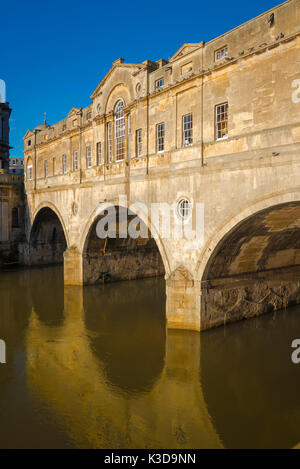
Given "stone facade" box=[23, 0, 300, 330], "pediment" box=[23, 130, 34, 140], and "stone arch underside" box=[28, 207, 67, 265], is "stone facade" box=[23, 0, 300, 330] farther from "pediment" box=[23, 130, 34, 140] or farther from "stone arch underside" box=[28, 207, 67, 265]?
"pediment" box=[23, 130, 34, 140]

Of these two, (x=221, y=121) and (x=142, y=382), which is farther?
(x=221, y=121)

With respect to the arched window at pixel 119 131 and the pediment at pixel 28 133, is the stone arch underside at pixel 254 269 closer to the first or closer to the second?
the arched window at pixel 119 131

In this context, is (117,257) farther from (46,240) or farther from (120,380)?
(120,380)

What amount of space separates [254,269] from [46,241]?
2074cm

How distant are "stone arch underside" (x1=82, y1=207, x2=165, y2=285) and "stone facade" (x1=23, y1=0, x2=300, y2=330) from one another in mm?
1621

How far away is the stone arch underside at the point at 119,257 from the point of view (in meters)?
21.9

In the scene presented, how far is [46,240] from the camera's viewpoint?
3077 cm

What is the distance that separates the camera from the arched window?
1882cm

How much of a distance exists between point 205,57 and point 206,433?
12106mm

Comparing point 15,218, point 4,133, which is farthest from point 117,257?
point 4,133

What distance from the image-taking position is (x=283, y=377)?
34.4 ft

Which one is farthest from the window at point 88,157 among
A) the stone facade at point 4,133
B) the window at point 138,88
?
the stone facade at point 4,133

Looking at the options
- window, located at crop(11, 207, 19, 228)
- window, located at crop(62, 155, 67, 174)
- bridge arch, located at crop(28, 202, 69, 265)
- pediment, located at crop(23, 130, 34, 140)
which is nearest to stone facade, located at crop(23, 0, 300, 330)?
window, located at crop(62, 155, 67, 174)

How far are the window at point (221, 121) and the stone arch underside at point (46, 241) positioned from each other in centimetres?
1953
